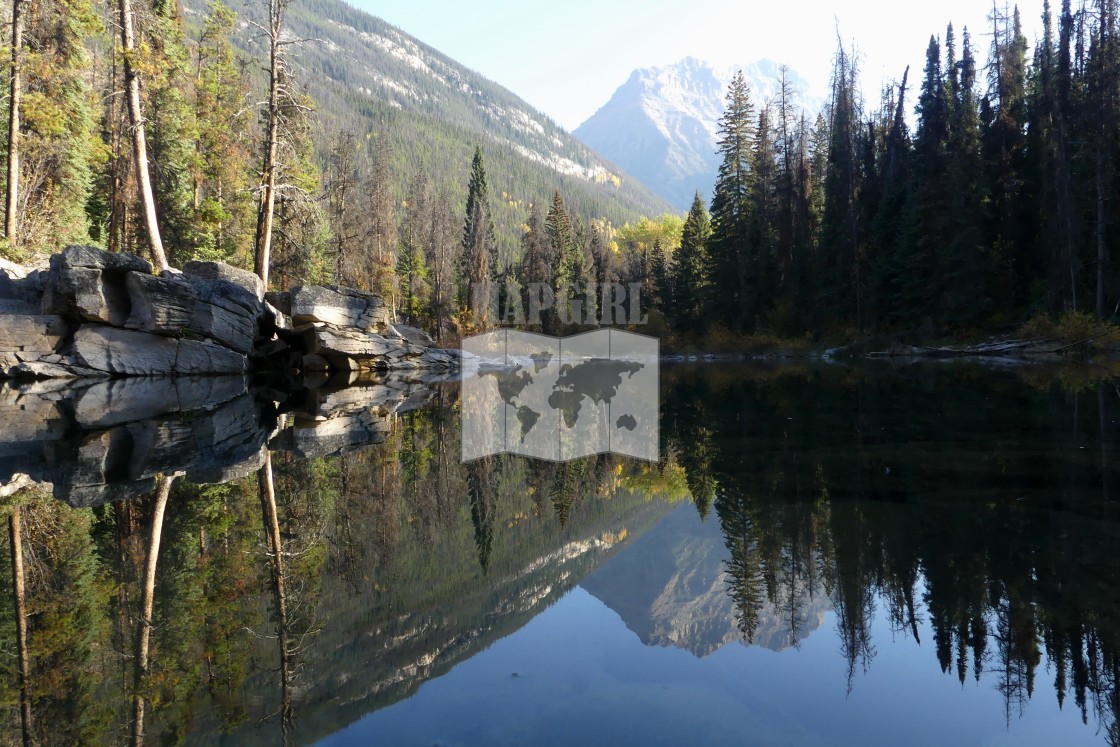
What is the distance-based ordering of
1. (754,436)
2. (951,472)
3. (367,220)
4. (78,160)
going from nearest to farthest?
(951,472) < (754,436) < (78,160) < (367,220)

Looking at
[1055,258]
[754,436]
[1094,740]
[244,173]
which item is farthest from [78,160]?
[1055,258]

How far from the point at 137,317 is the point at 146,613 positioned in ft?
46.1

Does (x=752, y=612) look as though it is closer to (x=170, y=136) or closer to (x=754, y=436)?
(x=754, y=436)

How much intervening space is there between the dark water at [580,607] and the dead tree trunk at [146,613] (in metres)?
0.02

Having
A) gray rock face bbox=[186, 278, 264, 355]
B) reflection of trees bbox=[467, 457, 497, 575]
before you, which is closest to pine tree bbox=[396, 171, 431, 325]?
gray rock face bbox=[186, 278, 264, 355]

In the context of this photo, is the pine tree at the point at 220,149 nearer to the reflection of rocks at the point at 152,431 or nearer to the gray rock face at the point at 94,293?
the gray rock face at the point at 94,293

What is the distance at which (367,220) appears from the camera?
42.6 metres

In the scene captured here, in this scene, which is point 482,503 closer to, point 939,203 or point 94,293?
point 94,293

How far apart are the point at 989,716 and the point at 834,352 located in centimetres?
3570

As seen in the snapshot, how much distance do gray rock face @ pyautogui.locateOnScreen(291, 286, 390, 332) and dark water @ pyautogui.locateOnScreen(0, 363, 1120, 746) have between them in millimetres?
12672

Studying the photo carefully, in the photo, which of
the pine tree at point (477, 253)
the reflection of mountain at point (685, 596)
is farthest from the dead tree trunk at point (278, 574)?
the pine tree at point (477, 253)

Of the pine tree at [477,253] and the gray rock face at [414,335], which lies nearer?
the gray rock face at [414,335]

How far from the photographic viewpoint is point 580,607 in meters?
3.51

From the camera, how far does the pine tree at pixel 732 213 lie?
151ft
